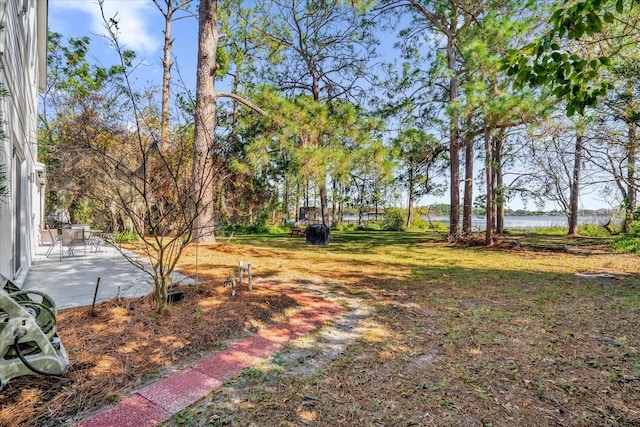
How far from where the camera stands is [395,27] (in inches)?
494

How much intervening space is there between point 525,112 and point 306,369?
8.59 meters

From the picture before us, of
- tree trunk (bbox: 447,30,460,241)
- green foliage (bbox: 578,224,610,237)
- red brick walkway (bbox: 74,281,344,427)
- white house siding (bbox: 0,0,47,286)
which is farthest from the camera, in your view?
green foliage (bbox: 578,224,610,237)

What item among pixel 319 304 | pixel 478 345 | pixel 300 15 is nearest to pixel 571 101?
pixel 478 345

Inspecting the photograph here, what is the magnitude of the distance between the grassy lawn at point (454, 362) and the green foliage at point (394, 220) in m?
16.6

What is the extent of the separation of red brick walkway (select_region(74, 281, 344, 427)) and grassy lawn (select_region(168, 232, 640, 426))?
11cm

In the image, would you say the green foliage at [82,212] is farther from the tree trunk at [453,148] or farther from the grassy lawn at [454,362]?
the tree trunk at [453,148]

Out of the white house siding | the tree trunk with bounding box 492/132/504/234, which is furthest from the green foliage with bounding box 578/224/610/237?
the white house siding

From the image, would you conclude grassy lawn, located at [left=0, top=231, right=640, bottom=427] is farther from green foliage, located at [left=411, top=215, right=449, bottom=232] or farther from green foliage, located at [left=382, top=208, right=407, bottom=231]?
green foliage, located at [left=411, top=215, right=449, bottom=232]

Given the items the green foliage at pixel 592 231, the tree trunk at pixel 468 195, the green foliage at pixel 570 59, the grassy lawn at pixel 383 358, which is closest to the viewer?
the grassy lawn at pixel 383 358

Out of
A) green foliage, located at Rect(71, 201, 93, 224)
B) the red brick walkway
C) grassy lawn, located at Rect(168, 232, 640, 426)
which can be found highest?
green foliage, located at Rect(71, 201, 93, 224)

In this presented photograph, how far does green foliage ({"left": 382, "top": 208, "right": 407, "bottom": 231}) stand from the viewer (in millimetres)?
22453

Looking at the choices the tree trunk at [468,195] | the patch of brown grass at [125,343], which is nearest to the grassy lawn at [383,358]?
the patch of brown grass at [125,343]

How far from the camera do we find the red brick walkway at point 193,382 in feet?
6.19

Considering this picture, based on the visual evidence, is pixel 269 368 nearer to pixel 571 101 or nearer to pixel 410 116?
pixel 571 101
